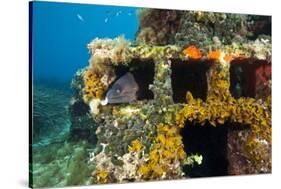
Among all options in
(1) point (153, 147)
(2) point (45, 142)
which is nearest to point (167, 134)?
(1) point (153, 147)

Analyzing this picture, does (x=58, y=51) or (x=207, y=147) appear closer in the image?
(x=58, y=51)

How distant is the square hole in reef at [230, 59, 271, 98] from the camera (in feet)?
21.1

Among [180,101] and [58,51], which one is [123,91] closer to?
[180,101]

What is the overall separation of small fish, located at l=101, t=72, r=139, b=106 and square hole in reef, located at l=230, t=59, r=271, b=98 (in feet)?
3.46

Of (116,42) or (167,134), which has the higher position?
(116,42)

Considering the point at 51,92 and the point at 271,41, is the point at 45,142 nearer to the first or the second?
the point at 51,92

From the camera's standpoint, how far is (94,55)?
582 cm

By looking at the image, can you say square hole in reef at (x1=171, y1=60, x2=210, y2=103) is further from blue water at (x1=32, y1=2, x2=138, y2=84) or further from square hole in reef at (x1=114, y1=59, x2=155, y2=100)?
blue water at (x1=32, y1=2, x2=138, y2=84)

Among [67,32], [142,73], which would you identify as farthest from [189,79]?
[67,32]

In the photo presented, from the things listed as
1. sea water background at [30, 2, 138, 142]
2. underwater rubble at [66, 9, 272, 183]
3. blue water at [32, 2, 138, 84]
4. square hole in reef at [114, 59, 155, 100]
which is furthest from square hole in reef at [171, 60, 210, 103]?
sea water background at [30, 2, 138, 142]

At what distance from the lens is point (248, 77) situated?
6.51 metres

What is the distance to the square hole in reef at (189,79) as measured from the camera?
20.2ft

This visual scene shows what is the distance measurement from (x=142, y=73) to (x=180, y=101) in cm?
47

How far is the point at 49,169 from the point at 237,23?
2351 millimetres
